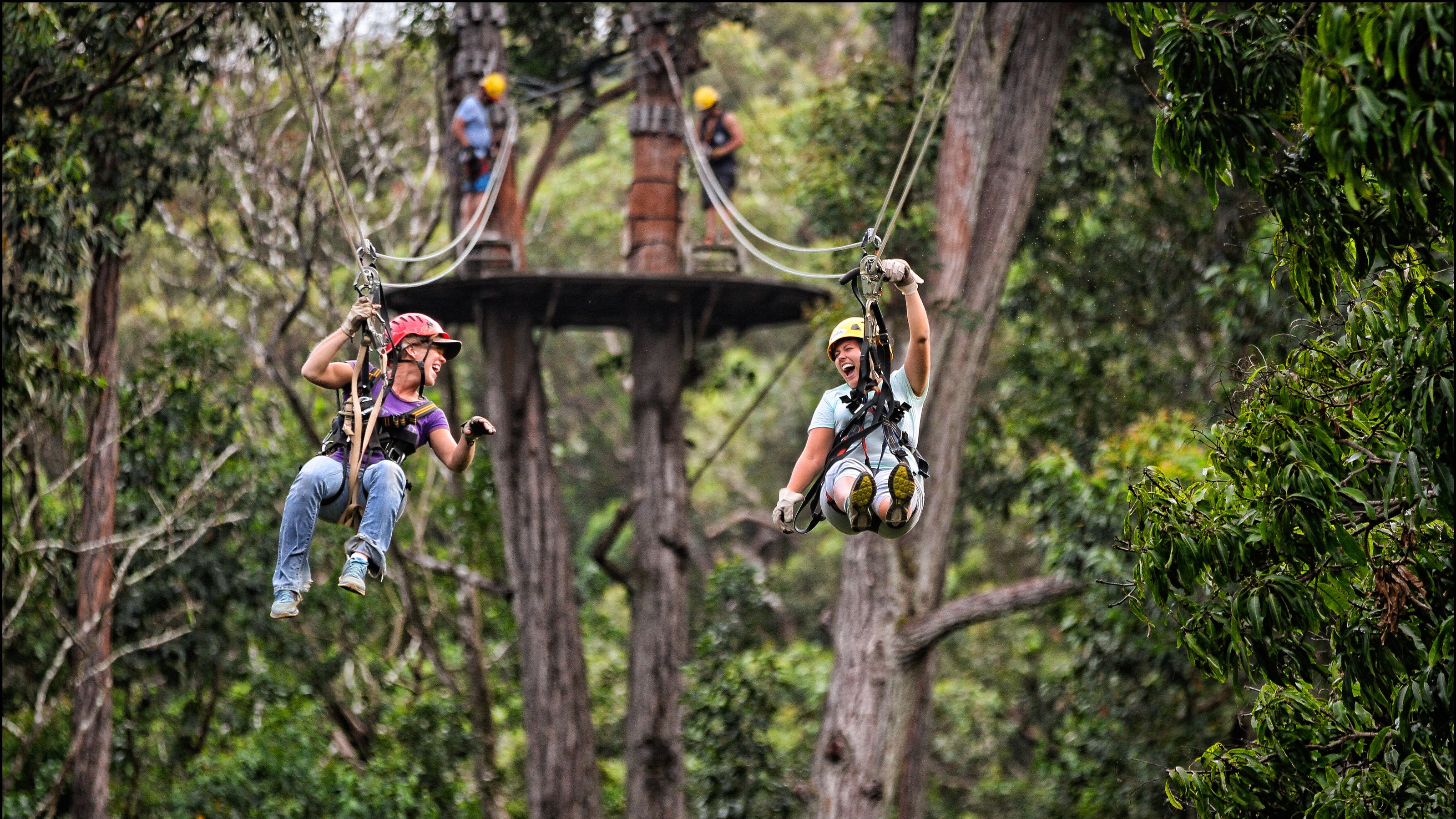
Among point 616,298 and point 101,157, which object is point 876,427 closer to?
point 616,298

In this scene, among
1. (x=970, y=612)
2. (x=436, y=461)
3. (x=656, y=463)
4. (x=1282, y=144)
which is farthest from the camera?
(x=436, y=461)

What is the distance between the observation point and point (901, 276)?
5.61 m

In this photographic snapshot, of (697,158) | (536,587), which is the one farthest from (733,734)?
(697,158)

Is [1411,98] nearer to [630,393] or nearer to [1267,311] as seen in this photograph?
[1267,311]

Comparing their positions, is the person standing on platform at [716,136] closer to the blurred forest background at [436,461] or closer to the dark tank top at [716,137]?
the dark tank top at [716,137]

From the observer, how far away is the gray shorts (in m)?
5.40

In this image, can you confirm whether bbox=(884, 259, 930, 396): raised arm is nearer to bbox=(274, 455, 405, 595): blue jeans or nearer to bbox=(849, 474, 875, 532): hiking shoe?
bbox=(849, 474, 875, 532): hiking shoe

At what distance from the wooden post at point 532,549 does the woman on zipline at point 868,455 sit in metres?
7.35

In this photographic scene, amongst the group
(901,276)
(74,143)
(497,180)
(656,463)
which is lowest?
(901,276)

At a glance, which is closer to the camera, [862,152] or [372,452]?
[372,452]

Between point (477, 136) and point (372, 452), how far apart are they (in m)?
6.45

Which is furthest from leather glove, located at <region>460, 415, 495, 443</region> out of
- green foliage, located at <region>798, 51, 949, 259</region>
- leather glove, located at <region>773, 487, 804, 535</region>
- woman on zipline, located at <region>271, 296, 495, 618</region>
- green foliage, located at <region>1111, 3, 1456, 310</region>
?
green foliage, located at <region>798, 51, 949, 259</region>

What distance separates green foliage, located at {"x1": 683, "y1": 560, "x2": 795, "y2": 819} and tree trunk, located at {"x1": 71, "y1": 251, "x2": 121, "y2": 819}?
190 inches

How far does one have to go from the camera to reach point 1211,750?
5695mm
